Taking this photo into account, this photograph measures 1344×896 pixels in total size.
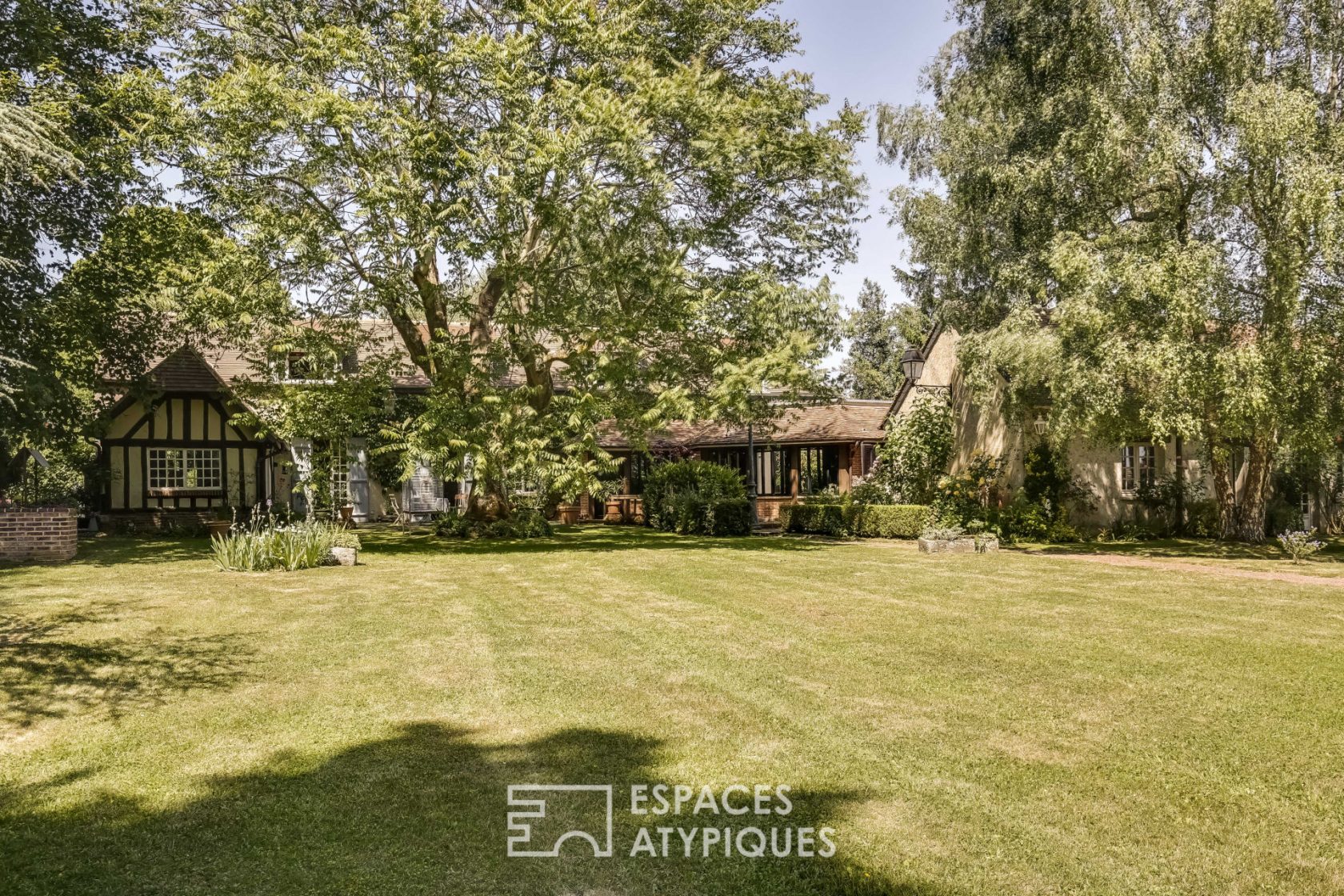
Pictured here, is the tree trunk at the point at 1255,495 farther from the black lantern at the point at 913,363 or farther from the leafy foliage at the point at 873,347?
the leafy foliage at the point at 873,347

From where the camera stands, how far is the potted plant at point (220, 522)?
22.5 metres

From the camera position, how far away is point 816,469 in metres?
29.5

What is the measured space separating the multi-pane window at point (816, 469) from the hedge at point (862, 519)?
14.0 ft

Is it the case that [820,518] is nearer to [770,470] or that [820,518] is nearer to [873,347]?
[770,470]

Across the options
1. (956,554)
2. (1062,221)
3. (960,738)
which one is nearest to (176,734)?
(960,738)

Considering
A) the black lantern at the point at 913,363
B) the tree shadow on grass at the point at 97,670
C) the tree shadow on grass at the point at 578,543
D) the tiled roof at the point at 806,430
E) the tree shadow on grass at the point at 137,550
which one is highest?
the black lantern at the point at 913,363

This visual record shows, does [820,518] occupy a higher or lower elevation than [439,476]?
lower

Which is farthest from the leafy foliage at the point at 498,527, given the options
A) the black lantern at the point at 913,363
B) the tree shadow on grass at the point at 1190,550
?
the tree shadow on grass at the point at 1190,550

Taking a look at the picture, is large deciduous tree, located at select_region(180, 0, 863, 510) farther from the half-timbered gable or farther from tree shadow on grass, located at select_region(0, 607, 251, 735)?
tree shadow on grass, located at select_region(0, 607, 251, 735)

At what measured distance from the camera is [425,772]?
5.19m

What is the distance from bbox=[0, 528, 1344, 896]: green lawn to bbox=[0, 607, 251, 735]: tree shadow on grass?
0.14 feet

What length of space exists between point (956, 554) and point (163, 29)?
1968 centimetres

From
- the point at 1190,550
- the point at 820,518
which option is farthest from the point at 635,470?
the point at 1190,550

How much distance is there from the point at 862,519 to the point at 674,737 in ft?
59.5
